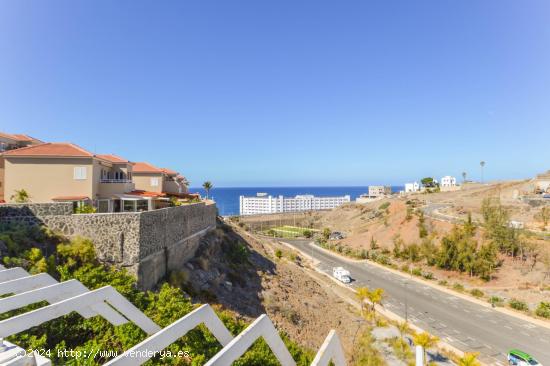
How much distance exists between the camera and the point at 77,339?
346 inches

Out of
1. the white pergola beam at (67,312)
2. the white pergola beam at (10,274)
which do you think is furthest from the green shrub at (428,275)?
the white pergola beam at (10,274)

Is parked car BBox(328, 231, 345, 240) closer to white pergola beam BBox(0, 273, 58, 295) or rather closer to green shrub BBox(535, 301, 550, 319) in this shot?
green shrub BBox(535, 301, 550, 319)

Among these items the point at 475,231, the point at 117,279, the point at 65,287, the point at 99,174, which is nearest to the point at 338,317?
the point at 117,279

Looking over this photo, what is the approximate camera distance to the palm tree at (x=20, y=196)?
68.3 ft

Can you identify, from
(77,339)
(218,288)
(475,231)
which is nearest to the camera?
(77,339)

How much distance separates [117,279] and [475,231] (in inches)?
2291

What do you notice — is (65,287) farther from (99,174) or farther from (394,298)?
(394,298)

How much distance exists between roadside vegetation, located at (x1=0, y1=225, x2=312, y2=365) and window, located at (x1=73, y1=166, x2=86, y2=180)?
25.4ft

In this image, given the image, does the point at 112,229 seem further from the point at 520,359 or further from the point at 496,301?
the point at 496,301

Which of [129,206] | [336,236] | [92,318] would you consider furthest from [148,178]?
[336,236]

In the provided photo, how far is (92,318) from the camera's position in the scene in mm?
9312

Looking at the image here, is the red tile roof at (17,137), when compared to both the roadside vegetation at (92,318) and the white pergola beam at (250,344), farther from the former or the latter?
the white pergola beam at (250,344)

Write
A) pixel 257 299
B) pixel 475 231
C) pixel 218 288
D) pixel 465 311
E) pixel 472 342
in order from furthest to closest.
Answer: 1. pixel 475 231
2. pixel 465 311
3. pixel 472 342
4. pixel 257 299
5. pixel 218 288

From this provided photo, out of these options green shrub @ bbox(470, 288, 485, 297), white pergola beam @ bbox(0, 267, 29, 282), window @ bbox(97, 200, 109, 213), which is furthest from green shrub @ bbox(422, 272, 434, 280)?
white pergola beam @ bbox(0, 267, 29, 282)
